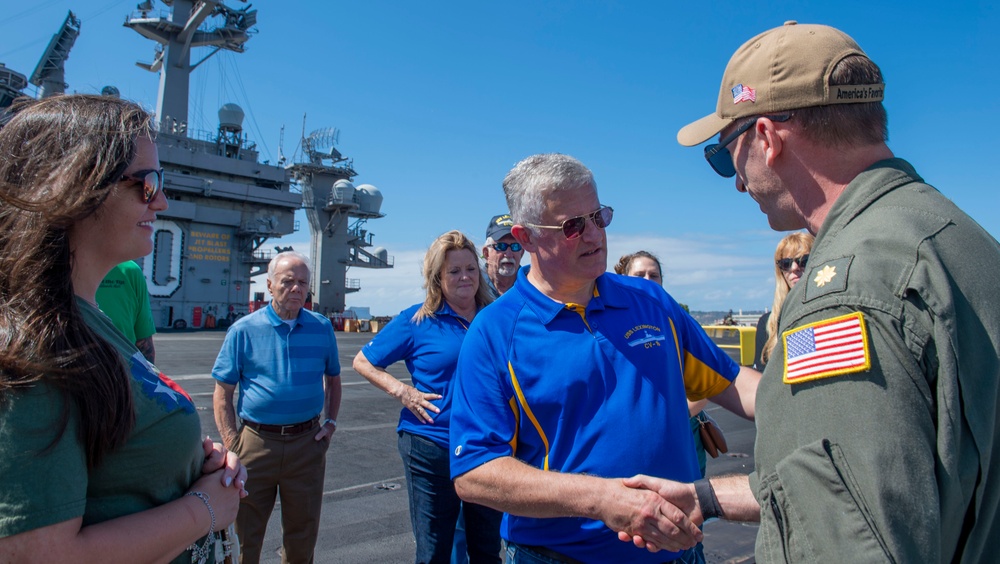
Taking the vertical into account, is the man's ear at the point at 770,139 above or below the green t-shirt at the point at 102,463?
above

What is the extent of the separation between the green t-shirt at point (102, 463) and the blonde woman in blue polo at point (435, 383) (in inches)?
86.8

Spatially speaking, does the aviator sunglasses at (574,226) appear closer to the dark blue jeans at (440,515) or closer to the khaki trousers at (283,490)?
the dark blue jeans at (440,515)

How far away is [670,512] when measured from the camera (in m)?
1.94

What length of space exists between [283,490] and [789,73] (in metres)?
4.15

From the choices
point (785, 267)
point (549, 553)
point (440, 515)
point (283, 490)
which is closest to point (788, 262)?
point (785, 267)

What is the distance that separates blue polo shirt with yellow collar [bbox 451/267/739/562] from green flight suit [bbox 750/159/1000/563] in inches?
38.4

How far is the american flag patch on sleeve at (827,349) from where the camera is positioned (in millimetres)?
1154

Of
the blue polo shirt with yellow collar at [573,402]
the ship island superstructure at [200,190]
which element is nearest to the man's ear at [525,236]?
the blue polo shirt with yellow collar at [573,402]

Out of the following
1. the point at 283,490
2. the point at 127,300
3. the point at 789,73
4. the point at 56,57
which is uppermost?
the point at 56,57

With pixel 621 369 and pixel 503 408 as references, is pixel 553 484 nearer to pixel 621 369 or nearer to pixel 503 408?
pixel 503 408

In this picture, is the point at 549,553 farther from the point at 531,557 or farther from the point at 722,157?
the point at 722,157

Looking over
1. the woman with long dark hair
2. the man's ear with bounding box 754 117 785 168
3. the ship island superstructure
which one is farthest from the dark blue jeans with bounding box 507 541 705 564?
the ship island superstructure

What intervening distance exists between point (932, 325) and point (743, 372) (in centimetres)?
167

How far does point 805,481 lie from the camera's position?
3.93ft
